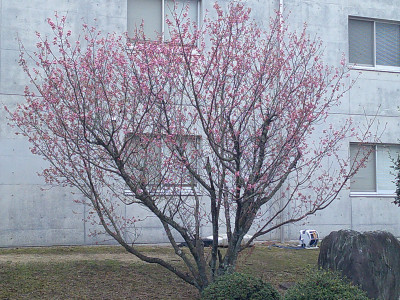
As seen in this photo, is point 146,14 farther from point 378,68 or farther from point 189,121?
point 378,68

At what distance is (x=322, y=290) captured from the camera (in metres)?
7.23

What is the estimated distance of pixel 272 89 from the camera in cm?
905

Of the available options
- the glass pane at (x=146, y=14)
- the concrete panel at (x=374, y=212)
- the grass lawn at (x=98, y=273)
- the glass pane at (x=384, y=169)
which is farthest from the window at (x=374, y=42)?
the grass lawn at (x=98, y=273)

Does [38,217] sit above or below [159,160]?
below

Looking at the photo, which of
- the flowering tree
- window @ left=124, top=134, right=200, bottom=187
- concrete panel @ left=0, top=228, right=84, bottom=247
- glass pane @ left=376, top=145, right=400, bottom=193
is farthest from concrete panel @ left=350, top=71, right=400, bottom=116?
concrete panel @ left=0, top=228, right=84, bottom=247

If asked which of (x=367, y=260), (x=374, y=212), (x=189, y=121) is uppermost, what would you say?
(x=189, y=121)

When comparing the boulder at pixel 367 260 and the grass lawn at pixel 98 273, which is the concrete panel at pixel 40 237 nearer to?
the grass lawn at pixel 98 273

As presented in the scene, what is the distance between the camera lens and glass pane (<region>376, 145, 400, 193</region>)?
14.9 m

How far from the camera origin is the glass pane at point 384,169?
48.8ft

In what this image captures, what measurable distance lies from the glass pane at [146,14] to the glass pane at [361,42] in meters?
5.11

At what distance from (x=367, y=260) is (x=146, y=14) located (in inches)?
282

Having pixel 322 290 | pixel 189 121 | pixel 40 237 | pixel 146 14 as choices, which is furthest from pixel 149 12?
pixel 322 290

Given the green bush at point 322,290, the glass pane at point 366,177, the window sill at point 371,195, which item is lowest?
the green bush at point 322,290

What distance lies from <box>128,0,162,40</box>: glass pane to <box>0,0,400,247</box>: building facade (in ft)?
0.07
